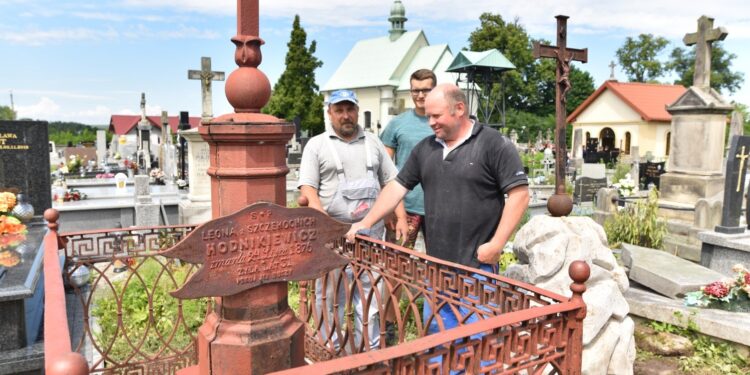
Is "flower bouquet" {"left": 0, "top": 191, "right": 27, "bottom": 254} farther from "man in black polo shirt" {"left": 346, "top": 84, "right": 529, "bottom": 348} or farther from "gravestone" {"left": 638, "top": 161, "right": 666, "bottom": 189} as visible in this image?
"gravestone" {"left": 638, "top": 161, "right": 666, "bottom": 189}

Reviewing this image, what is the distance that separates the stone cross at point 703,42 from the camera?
833 centimetres

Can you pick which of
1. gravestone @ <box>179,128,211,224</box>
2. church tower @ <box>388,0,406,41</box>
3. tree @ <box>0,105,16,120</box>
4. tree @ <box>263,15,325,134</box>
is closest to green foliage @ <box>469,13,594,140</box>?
church tower @ <box>388,0,406,41</box>

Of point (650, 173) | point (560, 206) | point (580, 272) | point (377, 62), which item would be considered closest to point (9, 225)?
point (560, 206)

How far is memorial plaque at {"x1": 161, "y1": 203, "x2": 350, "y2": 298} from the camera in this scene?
6.45ft

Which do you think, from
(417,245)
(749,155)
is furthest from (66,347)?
(749,155)

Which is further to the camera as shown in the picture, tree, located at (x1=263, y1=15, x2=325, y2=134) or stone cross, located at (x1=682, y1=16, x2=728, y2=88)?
tree, located at (x1=263, y1=15, x2=325, y2=134)

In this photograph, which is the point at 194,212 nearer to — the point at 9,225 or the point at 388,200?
the point at 9,225

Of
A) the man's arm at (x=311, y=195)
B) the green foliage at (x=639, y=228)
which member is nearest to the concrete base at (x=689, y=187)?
the green foliage at (x=639, y=228)

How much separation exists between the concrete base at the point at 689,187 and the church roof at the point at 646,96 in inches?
985

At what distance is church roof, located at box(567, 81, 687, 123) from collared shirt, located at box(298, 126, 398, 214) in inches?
1258

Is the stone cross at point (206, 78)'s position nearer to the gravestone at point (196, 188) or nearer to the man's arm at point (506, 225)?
the gravestone at point (196, 188)

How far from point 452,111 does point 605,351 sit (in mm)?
1782

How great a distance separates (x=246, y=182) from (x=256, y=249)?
0.28m

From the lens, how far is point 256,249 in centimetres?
210
